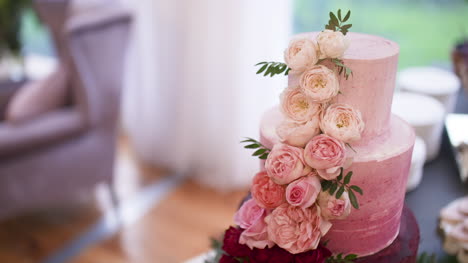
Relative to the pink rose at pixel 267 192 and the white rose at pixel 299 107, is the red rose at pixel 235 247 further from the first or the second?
the white rose at pixel 299 107

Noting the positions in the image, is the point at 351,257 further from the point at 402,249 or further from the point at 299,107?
the point at 299,107

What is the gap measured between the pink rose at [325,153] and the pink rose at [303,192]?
0.07ft

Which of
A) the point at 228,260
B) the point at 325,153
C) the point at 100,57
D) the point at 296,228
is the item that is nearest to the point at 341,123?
the point at 325,153

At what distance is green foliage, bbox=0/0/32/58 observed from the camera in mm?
2988

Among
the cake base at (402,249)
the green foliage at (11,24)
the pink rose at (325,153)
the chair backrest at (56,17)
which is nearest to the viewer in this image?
the pink rose at (325,153)

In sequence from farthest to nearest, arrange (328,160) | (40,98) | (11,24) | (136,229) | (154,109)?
(11,24)
(154,109)
(136,229)
(40,98)
(328,160)

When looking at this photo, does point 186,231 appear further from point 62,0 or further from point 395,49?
point 395,49

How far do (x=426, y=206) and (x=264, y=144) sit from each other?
1.79 feet

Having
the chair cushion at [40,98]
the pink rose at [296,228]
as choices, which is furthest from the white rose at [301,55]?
the chair cushion at [40,98]

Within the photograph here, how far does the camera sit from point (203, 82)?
2.52 m

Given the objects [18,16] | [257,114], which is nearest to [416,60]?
[257,114]

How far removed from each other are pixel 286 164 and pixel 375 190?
0.18 m

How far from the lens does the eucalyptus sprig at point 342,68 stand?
0.65m

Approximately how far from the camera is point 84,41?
195cm
